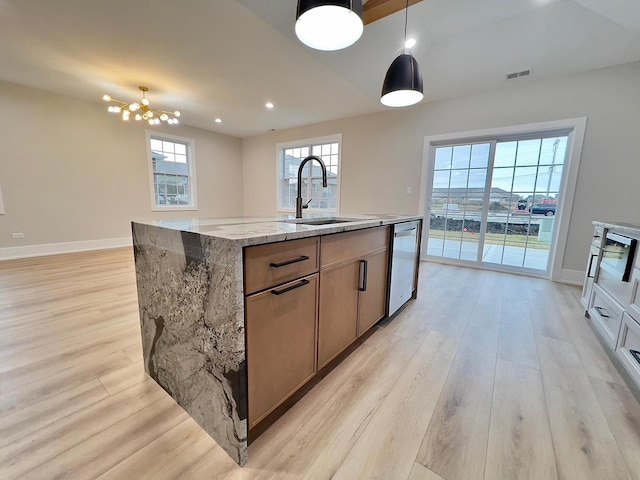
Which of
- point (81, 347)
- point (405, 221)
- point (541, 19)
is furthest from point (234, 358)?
point (541, 19)

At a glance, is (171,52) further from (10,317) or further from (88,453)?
(88,453)

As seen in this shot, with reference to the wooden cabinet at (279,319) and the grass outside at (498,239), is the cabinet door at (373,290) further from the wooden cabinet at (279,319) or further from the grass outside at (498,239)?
the grass outside at (498,239)

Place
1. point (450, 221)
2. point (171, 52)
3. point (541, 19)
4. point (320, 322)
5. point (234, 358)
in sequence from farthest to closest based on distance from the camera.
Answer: point (450, 221), point (171, 52), point (541, 19), point (320, 322), point (234, 358)

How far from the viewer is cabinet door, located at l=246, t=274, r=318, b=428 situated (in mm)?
968

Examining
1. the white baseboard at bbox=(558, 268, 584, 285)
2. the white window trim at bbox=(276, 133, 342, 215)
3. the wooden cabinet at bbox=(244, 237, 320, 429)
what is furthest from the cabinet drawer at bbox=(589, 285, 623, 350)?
the white window trim at bbox=(276, 133, 342, 215)

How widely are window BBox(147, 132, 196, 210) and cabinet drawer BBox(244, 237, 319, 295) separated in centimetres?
546

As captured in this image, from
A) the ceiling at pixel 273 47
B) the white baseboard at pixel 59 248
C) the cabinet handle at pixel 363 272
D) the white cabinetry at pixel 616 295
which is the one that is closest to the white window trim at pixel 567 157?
the ceiling at pixel 273 47

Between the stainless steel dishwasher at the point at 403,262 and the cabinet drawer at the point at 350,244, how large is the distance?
180mm

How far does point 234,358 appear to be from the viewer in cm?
91

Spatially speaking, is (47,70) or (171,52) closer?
(171,52)

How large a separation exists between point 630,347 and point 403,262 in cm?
138

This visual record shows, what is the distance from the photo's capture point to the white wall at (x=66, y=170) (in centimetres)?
379

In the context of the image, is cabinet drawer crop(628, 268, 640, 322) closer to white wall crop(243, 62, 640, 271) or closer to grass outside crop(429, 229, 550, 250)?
white wall crop(243, 62, 640, 271)

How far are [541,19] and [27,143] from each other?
6890mm
